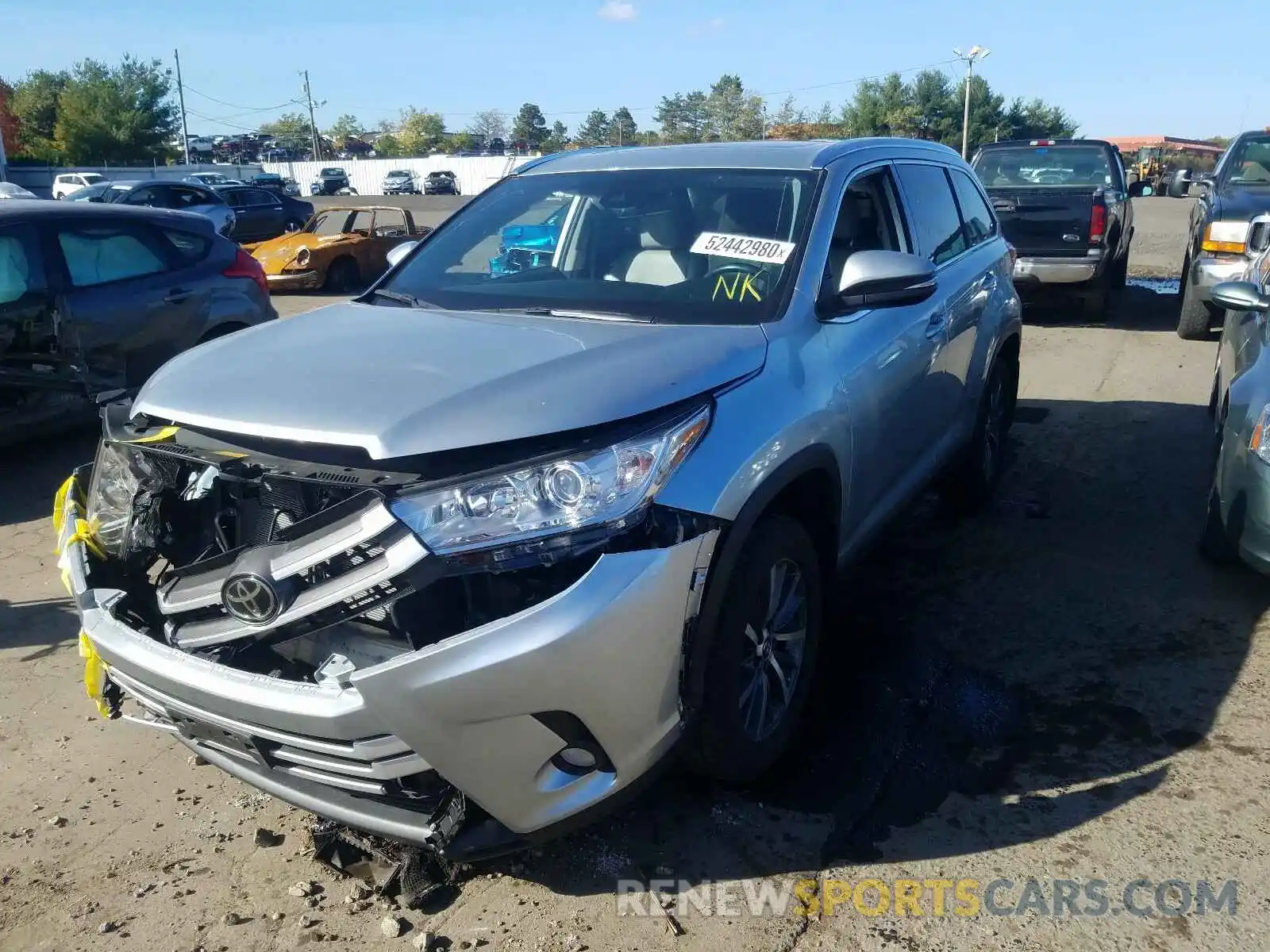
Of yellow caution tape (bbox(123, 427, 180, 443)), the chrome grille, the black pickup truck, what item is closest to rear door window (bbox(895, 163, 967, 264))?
the chrome grille

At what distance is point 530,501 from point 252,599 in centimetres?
69

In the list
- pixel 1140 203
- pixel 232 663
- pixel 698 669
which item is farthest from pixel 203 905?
pixel 1140 203

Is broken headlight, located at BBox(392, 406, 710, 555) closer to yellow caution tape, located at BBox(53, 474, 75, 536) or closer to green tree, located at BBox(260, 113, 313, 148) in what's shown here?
yellow caution tape, located at BBox(53, 474, 75, 536)

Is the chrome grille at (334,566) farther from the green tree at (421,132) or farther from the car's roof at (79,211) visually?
the green tree at (421,132)

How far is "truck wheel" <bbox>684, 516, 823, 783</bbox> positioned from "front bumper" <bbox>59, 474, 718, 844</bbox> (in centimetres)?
16

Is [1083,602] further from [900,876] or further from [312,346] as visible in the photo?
[312,346]

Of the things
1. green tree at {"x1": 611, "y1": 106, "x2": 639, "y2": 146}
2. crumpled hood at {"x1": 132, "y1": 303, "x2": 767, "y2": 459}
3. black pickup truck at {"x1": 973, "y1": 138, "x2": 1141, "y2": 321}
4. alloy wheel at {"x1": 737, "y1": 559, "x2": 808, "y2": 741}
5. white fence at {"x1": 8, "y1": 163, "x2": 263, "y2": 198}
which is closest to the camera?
crumpled hood at {"x1": 132, "y1": 303, "x2": 767, "y2": 459}

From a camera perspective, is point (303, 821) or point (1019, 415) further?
point (1019, 415)

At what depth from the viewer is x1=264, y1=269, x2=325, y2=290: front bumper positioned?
13969 millimetres

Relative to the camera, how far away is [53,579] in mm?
4766

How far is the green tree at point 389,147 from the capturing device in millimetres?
105375

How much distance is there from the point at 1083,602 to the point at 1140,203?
104ft

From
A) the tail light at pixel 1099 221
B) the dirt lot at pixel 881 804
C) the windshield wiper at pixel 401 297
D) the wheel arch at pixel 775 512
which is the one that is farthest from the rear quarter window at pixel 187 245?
the tail light at pixel 1099 221

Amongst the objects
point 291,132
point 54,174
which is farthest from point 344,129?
point 54,174
